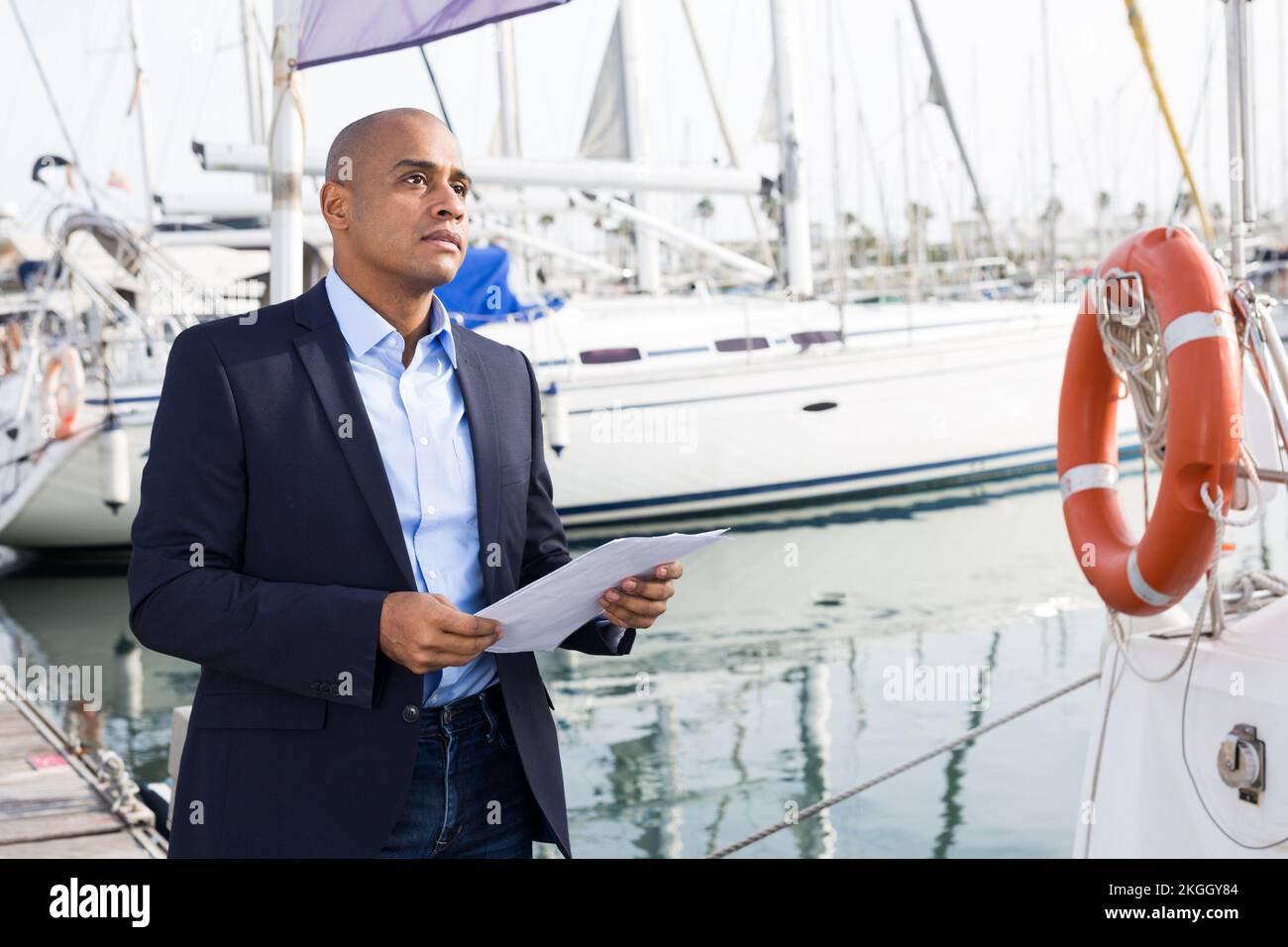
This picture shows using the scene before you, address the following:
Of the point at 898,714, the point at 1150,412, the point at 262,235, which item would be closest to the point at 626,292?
the point at 262,235

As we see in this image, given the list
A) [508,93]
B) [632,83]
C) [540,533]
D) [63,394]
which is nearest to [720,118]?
[632,83]

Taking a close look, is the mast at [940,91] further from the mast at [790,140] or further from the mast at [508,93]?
the mast at [508,93]

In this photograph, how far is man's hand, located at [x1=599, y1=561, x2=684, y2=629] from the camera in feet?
6.31

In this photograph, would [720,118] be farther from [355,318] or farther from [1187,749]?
[355,318]

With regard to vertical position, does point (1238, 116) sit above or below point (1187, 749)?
above

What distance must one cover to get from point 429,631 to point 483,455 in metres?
0.36

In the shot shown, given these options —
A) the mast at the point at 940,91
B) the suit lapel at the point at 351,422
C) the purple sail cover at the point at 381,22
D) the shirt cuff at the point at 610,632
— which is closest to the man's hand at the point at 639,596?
the shirt cuff at the point at 610,632

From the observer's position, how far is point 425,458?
76.4 inches

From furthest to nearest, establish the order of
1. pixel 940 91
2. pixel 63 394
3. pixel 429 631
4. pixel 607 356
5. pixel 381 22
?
pixel 940 91 < pixel 607 356 < pixel 63 394 < pixel 381 22 < pixel 429 631

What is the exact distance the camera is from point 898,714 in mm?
7441

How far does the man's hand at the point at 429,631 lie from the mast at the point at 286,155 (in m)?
2.67

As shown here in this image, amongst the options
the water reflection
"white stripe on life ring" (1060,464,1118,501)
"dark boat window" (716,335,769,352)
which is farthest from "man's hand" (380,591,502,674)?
"dark boat window" (716,335,769,352)

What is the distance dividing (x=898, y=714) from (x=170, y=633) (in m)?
6.12
